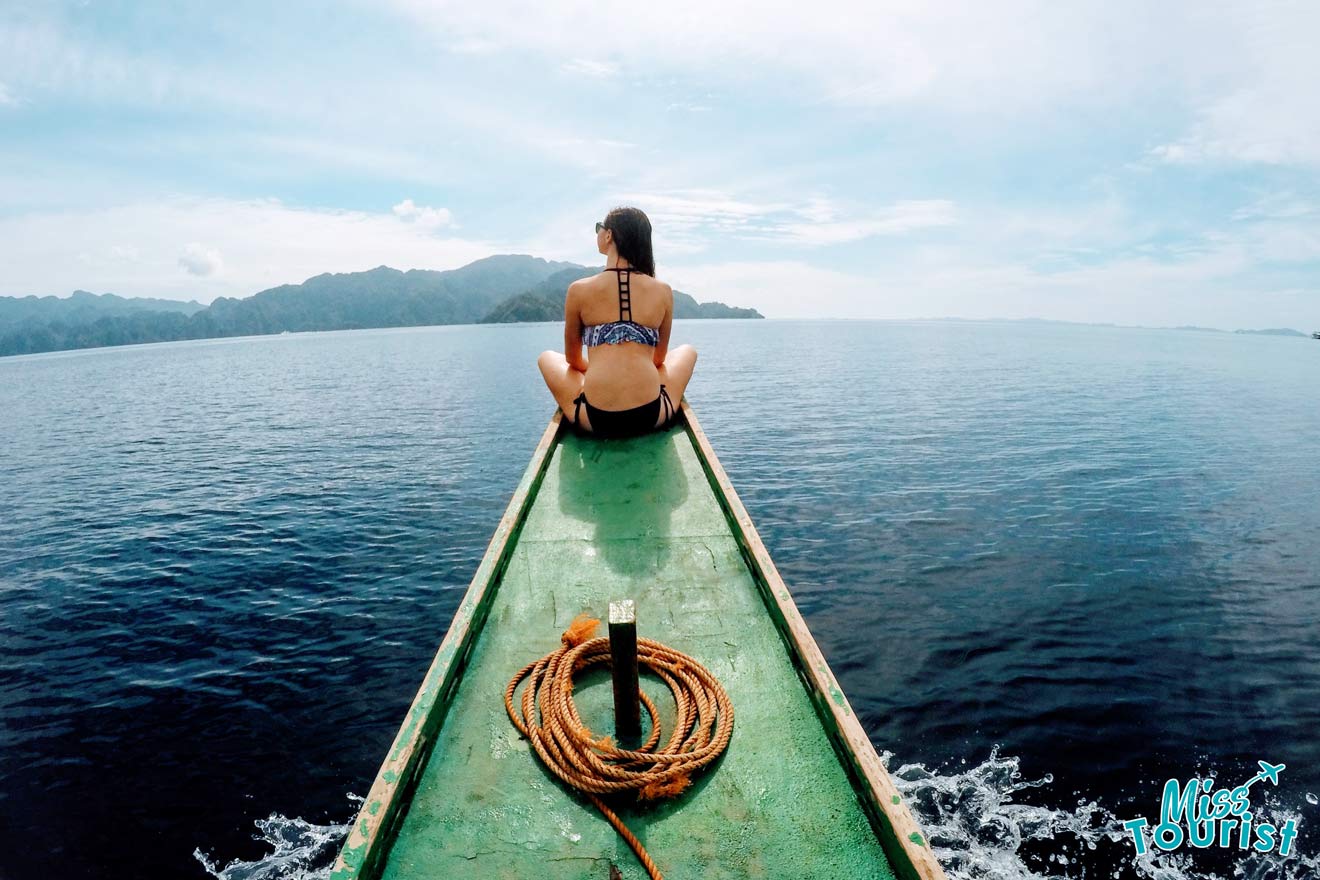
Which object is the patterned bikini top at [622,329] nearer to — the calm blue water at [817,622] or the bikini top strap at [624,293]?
the bikini top strap at [624,293]

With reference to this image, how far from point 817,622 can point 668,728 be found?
366 inches

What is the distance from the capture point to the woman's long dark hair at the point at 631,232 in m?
6.34

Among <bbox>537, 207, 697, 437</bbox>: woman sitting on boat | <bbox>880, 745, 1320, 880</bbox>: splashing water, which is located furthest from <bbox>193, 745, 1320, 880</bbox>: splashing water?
<bbox>537, 207, 697, 437</bbox>: woman sitting on boat

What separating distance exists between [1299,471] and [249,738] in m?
31.2

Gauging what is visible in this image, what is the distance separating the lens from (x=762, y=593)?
14.3 ft

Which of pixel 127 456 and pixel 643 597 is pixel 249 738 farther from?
pixel 127 456

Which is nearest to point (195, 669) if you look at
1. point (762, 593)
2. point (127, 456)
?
point (762, 593)

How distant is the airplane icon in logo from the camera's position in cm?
821

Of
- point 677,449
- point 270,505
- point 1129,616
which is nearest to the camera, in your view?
point 677,449

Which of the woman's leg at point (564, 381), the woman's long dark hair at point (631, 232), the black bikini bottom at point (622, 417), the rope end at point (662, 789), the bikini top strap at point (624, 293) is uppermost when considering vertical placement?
the woman's long dark hair at point (631, 232)

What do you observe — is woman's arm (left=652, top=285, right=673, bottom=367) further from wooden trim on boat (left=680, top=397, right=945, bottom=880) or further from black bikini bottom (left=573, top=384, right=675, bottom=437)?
wooden trim on boat (left=680, top=397, right=945, bottom=880)

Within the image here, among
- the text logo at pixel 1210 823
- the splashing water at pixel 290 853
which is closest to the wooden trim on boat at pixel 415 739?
the splashing water at pixel 290 853

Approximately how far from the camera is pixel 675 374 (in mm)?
→ 7617

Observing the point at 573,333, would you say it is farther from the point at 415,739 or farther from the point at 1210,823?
the point at 1210,823
